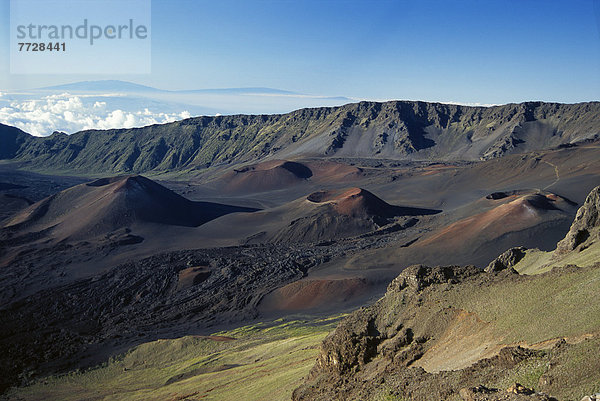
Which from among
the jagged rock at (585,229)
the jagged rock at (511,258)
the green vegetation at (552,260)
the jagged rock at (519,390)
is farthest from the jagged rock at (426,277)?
the jagged rock at (519,390)

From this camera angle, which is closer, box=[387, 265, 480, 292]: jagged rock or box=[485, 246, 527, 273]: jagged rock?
box=[387, 265, 480, 292]: jagged rock

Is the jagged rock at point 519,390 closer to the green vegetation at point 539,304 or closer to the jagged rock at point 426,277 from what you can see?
the green vegetation at point 539,304

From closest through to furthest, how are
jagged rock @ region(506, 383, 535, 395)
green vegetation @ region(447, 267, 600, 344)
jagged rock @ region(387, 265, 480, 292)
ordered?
jagged rock @ region(506, 383, 535, 395), green vegetation @ region(447, 267, 600, 344), jagged rock @ region(387, 265, 480, 292)

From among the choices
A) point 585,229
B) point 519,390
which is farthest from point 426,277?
point 585,229

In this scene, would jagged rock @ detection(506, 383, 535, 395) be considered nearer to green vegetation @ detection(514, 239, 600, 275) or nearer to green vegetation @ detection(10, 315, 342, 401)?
green vegetation @ detection(10, 315, 342, 401)

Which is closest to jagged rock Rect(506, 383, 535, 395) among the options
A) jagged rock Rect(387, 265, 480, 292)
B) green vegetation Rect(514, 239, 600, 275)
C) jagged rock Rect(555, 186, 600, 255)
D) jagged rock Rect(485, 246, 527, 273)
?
jagged rock Rect(387, 265, 480, 292)

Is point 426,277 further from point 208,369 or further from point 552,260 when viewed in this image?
point 208,369

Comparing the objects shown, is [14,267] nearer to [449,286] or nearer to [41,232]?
[41,232]

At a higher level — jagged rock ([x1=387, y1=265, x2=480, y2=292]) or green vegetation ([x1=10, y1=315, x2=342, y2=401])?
jagged rock ([x1=387, y1=265, x2=480, y2=292])
